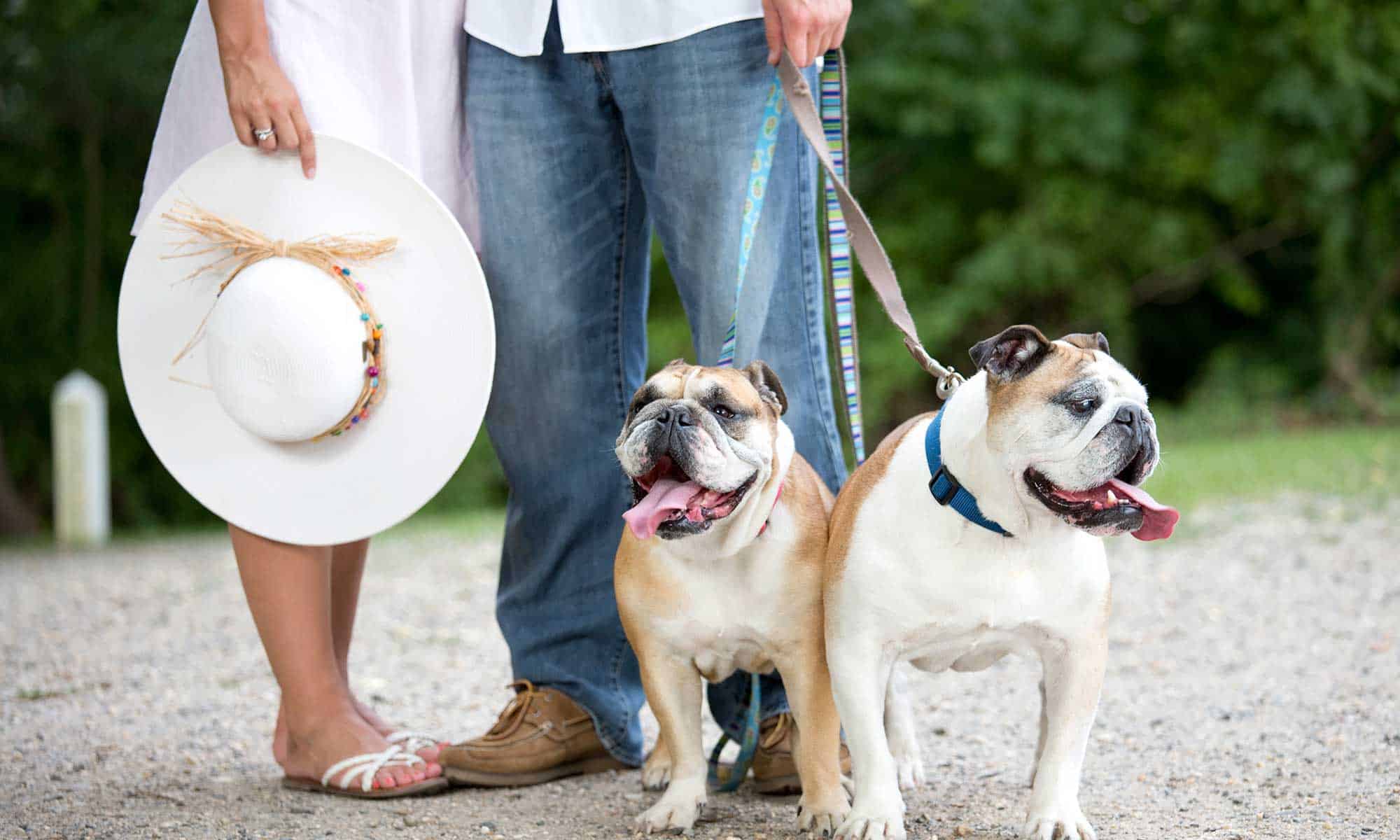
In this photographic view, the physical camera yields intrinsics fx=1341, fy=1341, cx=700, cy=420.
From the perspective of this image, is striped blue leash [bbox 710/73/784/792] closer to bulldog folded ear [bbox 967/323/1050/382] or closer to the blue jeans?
the blue jeans

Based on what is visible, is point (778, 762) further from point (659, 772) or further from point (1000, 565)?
point (1000, 565)

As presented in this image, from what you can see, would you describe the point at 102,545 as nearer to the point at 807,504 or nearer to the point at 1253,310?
the point at 807,504

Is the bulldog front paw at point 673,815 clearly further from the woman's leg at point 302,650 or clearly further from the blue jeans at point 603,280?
the woman's leg at point 302,650

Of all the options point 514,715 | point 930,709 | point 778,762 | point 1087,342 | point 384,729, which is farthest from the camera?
point 930,709

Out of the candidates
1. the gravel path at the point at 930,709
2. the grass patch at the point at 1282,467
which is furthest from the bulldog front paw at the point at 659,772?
the grass patch at the point at 1282,467

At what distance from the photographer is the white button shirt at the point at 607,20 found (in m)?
2.87

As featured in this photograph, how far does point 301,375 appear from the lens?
2.81 meters

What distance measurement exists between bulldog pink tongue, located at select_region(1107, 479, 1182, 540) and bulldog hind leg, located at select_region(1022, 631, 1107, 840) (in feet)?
0.95

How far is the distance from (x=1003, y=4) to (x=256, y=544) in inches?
487

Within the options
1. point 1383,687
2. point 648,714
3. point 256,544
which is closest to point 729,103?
point 256,544

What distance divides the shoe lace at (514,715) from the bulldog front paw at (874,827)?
0.93m

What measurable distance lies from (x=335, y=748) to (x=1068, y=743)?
64.3 inches

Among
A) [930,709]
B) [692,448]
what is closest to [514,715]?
[692,448]

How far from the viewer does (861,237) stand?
2975mm
